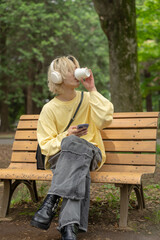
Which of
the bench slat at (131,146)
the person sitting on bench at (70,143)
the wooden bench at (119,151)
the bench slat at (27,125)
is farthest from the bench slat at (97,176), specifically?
the bench slat at (27,125)

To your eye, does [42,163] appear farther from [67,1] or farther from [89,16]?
[89,16]

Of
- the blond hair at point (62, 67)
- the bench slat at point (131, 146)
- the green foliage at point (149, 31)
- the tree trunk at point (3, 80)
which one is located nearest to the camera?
the blond hair at point (62, 67)

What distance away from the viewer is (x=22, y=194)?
454cm

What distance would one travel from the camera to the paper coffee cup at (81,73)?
3406 millimetres

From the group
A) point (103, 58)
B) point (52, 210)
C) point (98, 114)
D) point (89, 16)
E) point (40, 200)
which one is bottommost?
point (40, 200)

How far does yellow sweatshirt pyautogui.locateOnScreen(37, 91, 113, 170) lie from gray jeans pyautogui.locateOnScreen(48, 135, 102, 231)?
23 centimetres

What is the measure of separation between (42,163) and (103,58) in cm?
1860

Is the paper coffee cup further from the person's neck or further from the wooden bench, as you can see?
the wooden bench

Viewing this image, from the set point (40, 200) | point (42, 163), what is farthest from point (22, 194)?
point (42, 163)

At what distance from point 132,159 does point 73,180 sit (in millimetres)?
1126

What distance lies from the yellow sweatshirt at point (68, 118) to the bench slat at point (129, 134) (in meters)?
0.48

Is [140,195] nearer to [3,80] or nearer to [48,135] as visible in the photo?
[48,135]

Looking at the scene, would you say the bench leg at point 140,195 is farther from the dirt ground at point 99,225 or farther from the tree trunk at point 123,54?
the tree trunk at point 123,54

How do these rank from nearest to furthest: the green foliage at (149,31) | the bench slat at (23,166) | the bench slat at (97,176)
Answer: the bench slat at (97,176) → the bench slat at (23,166) → the green foliage at (149,31)
